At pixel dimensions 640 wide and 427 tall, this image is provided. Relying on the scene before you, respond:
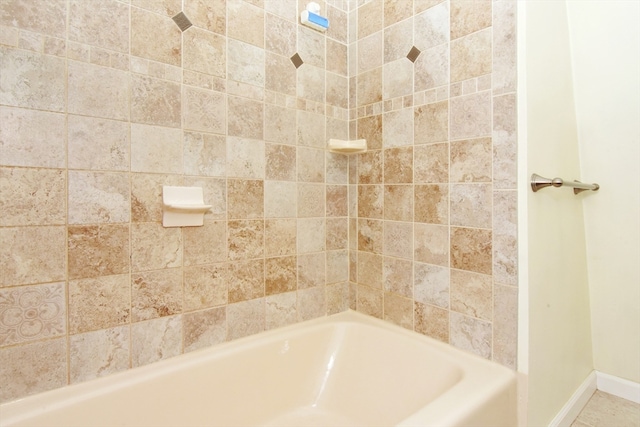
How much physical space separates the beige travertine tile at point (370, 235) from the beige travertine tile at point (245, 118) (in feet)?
2.08

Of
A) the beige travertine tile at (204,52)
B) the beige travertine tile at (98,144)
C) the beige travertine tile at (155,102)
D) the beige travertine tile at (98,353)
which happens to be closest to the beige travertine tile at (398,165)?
the beige travertine tile at (204,52)

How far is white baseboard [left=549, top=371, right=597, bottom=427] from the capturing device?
122 centimetres

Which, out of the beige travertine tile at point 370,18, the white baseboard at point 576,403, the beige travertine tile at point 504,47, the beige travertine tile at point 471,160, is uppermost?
the beige travertine tile at point 370,18

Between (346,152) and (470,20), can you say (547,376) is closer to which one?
(346,152)

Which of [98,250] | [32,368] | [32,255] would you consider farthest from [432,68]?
[32,368]

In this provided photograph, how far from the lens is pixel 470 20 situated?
1192 mm

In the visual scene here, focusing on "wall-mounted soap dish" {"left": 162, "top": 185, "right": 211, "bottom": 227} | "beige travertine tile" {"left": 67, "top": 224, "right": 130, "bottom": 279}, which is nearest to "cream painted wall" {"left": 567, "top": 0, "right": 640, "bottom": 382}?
"wall-mounted soap dish" {"left": 162, "top": 185, "right": 211, "bottom": 227}

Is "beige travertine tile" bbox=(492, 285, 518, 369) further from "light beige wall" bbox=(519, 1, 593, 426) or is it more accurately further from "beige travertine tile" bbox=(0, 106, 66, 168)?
"beige travertine tile" bbox=(0, 106, 66, 168)

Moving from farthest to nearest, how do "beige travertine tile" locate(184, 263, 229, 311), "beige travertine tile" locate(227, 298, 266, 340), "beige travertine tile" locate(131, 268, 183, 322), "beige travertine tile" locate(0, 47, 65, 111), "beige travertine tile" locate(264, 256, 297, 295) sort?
"beige travertine tile" locate(264, 256, 297, 295), "beige travertine tile" locate(227, 298, 266, 340), "beige travertine tile" locate(184, 263, 229, 311), "beige travertine tile" locate(131, 268, 183, 322), "beige travertine tile" locate(0, 47, 65, 111)

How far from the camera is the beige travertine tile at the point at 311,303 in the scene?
1.50 m

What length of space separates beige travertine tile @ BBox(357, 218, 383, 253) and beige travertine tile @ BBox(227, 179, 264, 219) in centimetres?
Result: 52

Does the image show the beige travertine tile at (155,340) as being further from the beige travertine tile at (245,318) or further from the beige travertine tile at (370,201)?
the beige travertine tile at (370,201)

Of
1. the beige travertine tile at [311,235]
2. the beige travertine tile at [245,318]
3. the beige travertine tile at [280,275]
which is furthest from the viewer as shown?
the beige travertine tile at [311,235]

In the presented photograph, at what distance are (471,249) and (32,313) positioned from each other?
1391 mm
